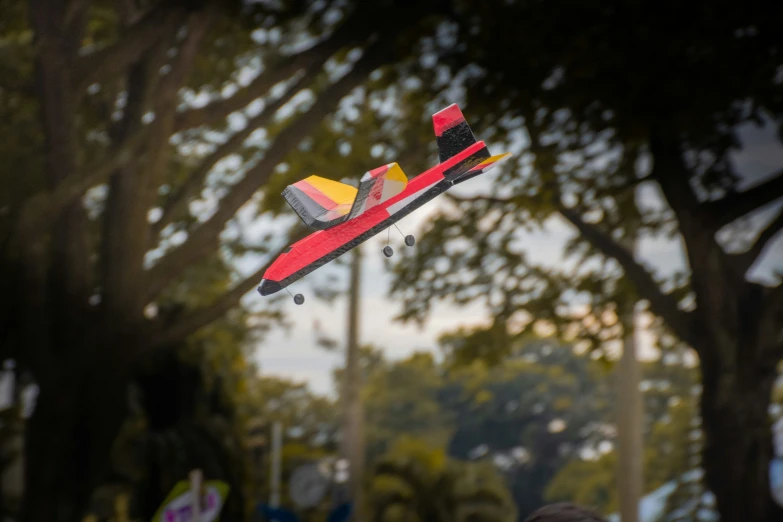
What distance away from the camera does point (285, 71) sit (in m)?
6.61

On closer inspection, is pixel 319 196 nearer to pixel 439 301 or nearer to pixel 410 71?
pixel 410 71

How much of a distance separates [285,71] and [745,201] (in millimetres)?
4110

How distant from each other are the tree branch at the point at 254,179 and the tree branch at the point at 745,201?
326 cm

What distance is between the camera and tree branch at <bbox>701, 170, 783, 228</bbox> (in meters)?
7.00

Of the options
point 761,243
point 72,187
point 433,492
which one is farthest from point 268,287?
point 433,492

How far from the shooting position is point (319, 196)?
1804 millimetres

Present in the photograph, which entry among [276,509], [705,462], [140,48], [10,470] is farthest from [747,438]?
[10,470]

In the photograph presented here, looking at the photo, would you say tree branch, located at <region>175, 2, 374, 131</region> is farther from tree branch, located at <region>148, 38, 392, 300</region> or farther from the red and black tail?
the red and black tail

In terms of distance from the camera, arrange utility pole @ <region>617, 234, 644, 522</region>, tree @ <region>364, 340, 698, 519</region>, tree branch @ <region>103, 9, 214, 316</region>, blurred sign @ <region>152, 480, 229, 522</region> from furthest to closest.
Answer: tree @ <region>364, 340, 698, 519</region> < utility pole @ <region>617, 234, 644, 522</region> < tree branch @ <region>103, 9, 214, 316</region> < blurred sign @ <region>152, 480, 229, 522</region>

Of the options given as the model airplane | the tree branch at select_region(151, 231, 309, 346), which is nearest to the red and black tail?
the model airplane

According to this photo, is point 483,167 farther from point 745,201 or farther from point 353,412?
point 353,412

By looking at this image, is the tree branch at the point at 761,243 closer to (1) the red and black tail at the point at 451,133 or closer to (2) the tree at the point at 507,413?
(1) the red and black tail at the point at 451,133

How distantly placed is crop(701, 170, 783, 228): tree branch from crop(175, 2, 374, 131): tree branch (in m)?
3.48

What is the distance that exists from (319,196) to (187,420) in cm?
1124
